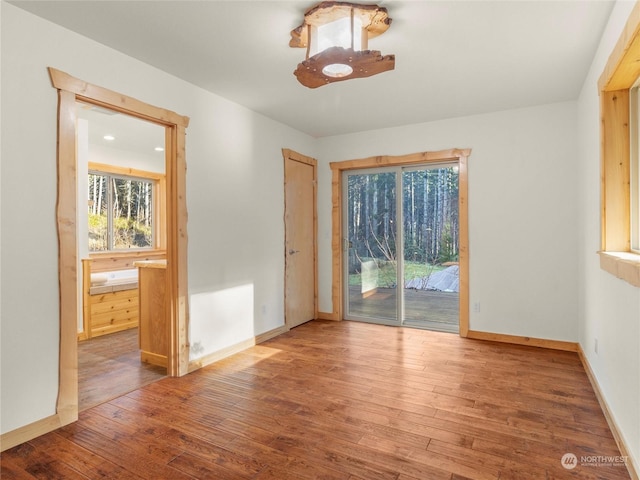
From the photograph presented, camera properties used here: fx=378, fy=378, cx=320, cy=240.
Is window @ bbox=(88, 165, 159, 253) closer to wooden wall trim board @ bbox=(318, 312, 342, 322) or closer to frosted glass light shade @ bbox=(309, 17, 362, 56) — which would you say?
wooden wall trim board @ bbox=(318, 312, 342, 322)

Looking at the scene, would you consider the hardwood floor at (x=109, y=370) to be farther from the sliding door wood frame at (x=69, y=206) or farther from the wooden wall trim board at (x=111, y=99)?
the wooden wall trim board at (x=111, y=99)

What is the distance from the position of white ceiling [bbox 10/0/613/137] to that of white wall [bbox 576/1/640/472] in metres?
0.18

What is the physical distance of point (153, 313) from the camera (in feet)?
A: 11.3

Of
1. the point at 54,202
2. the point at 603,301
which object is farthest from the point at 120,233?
the point at 603,301

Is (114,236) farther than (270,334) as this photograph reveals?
Yes

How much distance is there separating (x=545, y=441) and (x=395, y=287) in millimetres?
2786

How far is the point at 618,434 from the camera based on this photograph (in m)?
2.09

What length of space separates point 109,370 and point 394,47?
3.49 m

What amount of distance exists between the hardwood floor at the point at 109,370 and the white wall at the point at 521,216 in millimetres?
3418

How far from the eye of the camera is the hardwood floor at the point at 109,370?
2.82 metres

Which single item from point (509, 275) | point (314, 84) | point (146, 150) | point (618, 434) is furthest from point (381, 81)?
point (146, 150)

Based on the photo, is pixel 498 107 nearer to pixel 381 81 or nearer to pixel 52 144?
pixel 381 81

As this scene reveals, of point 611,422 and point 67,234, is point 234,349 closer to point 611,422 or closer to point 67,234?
point 67,234

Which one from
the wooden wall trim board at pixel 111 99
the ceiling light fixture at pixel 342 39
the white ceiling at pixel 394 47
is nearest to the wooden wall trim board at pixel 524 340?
the white ceiling at pixel 394 47
